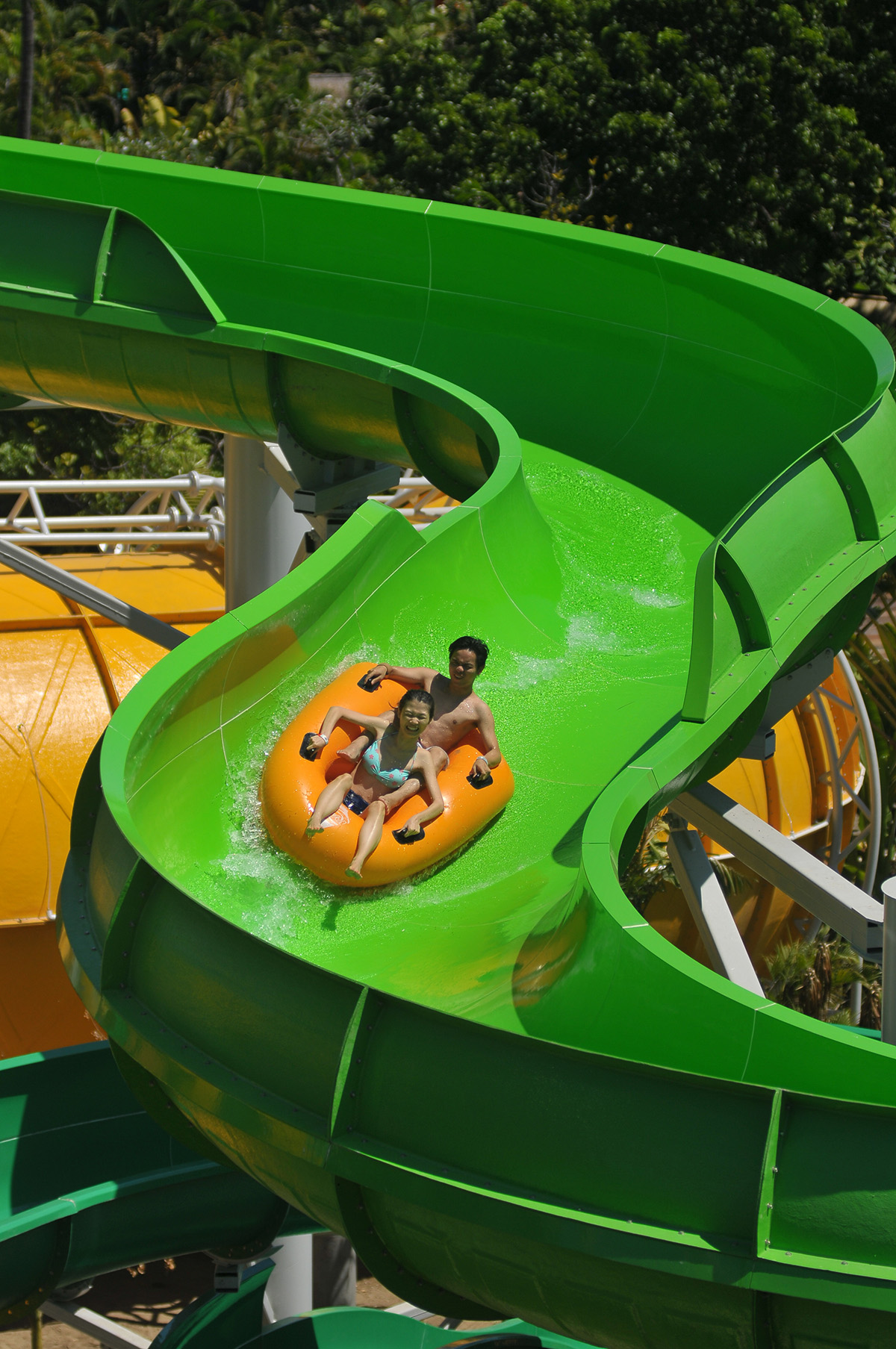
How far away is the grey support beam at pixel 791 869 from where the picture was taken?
627cm

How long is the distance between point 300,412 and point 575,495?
1.87 meters

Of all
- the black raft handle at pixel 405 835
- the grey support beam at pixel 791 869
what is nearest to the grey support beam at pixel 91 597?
the black raft handle at pixel 405 835

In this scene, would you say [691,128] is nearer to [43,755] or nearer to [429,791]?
[43,755]

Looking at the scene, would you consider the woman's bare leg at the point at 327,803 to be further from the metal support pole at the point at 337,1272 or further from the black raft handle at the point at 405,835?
the metal support pole at the point at 337,1272

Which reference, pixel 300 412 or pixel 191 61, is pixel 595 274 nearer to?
pixel 300 412

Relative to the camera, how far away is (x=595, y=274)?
9.73m

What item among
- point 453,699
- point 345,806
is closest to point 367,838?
point 345,806

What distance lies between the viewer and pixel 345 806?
6273mm

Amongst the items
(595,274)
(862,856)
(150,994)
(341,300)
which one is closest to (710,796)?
(150,994)

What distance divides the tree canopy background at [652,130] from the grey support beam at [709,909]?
20196 mm

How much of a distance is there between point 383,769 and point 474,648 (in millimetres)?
758

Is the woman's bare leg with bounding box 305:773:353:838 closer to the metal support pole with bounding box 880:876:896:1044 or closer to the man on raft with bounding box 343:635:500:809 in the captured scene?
the man on raft with bounding box 343:635:500:809

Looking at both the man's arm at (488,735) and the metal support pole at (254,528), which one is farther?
the metal support pole at (254,528)

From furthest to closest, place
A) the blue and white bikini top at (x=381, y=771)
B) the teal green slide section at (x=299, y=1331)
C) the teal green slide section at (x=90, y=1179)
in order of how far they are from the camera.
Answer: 1. the teal green slide section at (x=299, y=1331)
2. the teal green slide section at (x=90, y=1179)
3. the blue and white bikini top at (x=381, y=771)
